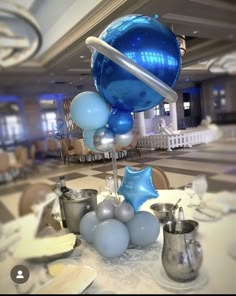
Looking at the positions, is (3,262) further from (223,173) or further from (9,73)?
(223,173)

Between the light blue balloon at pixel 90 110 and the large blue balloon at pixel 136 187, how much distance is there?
201 millimetres

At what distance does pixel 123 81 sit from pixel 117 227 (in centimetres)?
35

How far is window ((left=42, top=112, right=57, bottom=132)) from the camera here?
395mm

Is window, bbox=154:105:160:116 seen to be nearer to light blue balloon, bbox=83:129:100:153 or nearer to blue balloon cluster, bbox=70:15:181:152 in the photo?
blue balloon cluster, bbox=70:15:181:152

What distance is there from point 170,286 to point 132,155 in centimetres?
38

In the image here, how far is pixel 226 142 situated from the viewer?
1.51ft

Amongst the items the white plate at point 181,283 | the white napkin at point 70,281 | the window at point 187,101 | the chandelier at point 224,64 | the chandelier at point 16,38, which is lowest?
the white plate at point 181,283

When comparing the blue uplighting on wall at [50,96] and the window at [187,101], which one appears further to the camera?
the window at [187,101]

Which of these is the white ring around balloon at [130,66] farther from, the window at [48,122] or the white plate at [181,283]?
the white plate at [181,283]

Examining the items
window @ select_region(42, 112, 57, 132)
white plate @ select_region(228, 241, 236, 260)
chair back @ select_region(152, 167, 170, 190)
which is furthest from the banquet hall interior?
chair back @ select_region(152, 167, 170, 190)

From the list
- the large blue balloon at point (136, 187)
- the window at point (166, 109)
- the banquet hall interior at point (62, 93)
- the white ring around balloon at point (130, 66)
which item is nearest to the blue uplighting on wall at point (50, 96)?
the banquet hall interior at point (62, 93)

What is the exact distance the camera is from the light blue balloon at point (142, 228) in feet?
2.21

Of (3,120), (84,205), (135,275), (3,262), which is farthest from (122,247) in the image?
(3,120)

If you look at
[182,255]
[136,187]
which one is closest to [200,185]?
[136,187]
